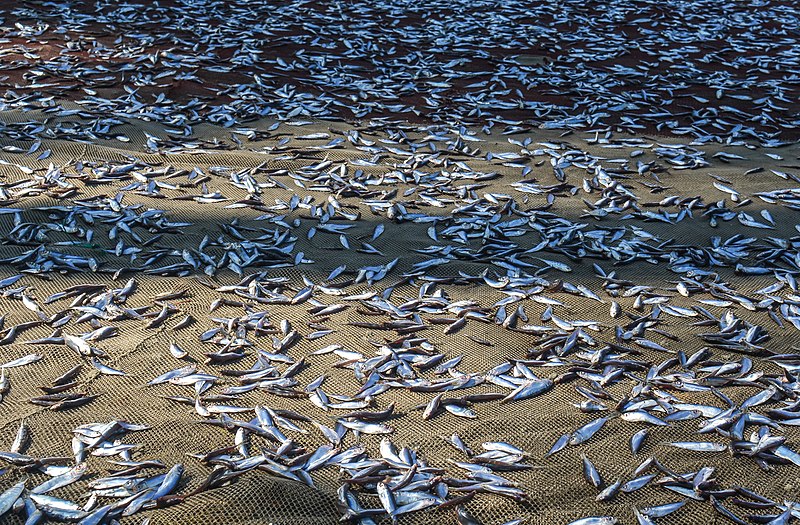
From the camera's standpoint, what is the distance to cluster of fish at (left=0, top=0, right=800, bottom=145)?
20.0 feet

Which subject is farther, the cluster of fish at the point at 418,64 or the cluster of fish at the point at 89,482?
the cluster of fish at the point at 418,64

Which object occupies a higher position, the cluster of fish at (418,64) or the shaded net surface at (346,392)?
the shaded net surface at (346,392)

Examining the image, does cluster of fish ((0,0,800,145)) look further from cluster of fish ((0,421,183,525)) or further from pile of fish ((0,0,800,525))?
cluster of fish ((0,421,183,525))

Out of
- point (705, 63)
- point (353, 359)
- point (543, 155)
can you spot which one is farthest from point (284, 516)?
point (705, 63)

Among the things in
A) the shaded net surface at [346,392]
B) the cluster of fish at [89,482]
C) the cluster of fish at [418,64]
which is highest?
the cluster of fish at [89,482]

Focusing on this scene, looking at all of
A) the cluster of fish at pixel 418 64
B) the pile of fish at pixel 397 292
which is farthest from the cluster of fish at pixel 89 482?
the cluster of fish at pixel 418 64

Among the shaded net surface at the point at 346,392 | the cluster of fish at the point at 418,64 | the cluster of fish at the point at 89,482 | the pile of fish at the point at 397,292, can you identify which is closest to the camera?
the cluster of fish at the point at 89,482

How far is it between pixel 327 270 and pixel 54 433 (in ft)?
4.92

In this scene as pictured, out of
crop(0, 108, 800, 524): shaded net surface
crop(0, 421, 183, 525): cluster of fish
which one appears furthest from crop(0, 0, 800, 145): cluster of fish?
crop(0, 421, 183, 525): cluster of fish

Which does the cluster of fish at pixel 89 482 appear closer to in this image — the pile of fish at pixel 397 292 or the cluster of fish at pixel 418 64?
the pile of fish at pixel 397 292

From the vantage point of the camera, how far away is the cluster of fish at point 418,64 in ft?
20.0

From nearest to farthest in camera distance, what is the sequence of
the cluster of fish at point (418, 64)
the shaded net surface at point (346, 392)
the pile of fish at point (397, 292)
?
the shaded net surface at point (346, 392) → the pile of fish at point (397, 292) → the cluster of fish at point (418, 64)

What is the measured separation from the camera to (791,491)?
94.5 inches

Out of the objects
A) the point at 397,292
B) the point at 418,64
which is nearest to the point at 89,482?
the point at 397,292
